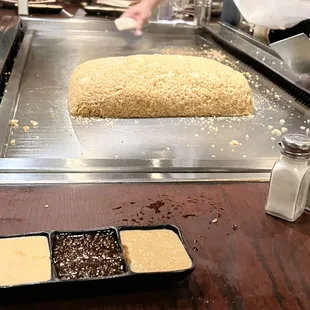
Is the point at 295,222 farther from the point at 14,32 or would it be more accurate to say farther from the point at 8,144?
the point at 14,32

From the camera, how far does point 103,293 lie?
2.74ft

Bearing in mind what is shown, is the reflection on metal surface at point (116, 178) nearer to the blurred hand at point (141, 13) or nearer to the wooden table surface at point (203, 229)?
the wooden table surface at point (203, 229)

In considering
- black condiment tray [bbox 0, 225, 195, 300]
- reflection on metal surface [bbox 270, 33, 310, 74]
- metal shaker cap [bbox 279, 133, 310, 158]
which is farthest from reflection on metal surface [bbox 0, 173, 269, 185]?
reflection on metal surface [bbox 270, 33, 310, 74]

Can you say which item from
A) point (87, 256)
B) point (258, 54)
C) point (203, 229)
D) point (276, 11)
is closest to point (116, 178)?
point (203, 229)

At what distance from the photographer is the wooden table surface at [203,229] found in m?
0.84

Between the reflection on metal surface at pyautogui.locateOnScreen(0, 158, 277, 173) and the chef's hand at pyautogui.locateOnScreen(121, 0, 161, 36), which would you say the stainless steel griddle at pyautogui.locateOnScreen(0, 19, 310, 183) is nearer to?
the reflection on metal surface at pyautogui.locateOnScreen(0, 158, 277, 173)

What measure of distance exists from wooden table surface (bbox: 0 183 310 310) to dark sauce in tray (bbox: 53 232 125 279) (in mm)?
40

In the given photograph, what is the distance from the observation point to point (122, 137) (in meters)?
1.67

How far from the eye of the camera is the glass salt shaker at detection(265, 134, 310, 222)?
1.05m

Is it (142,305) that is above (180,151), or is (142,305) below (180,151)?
above

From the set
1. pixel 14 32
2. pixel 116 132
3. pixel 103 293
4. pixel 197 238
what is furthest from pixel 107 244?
pixel 14 32

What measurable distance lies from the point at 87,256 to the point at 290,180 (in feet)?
1.48

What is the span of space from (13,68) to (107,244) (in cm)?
154

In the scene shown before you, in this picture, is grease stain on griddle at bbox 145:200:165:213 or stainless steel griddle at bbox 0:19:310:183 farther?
stainless steel griddle at bbox 0:19:310:183
